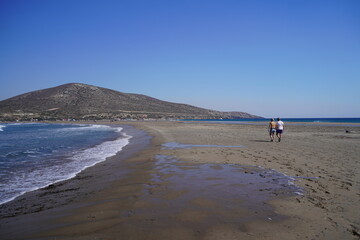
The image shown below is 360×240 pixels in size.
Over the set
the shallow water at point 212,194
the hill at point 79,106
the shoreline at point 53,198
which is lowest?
the shoreline at point 53,198

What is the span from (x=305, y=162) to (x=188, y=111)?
132 metres

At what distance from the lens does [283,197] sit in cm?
536

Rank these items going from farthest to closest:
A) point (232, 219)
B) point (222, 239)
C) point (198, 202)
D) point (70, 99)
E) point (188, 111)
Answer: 1. point (188, 111)
2. point (70, 99)
3. point (198, 202)
4. point (232, 219)
5. point (222, 239)

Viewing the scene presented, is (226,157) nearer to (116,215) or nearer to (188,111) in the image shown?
(116,215)

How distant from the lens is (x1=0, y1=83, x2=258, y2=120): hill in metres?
91.6

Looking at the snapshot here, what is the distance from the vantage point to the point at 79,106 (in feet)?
335

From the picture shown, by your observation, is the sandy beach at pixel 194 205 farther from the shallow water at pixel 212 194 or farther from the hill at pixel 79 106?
the hill at pixel 79 106

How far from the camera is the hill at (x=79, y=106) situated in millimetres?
91625

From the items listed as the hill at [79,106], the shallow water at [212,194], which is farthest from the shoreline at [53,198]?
the hill at [79,106]

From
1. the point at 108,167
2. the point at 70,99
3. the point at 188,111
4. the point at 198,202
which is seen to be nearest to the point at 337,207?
the point at 198,202

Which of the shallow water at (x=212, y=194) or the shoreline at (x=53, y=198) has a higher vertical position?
the shallow water at (x=212, y=194)

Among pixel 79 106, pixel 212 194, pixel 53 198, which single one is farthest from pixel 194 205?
pixel 79 106

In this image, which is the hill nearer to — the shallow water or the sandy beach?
the shallow water

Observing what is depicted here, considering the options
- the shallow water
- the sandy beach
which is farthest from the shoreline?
the shallow water
